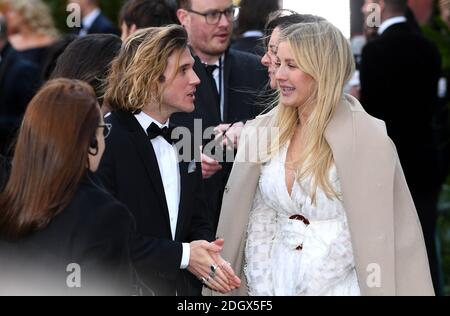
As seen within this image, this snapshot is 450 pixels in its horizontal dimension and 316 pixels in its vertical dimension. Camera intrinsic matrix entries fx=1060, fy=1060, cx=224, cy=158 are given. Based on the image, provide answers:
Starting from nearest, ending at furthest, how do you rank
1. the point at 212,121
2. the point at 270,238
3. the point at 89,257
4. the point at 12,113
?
the point at 89,257 < the point at 270,238 < the point at 212,121 < the point at 12,113

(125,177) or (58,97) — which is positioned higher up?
(58,97)

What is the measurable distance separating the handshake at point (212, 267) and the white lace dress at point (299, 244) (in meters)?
0.16

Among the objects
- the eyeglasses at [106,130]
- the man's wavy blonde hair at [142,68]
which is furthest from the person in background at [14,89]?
the eyeglasses at [106,130]

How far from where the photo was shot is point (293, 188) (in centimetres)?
462

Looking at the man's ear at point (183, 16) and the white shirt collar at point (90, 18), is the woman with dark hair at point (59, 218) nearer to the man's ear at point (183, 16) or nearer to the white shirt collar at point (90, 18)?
the man's ear at point (183, 16)

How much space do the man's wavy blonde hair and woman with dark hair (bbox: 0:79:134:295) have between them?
89 centimetres

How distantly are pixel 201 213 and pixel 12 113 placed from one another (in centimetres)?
379

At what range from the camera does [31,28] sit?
9.52 m

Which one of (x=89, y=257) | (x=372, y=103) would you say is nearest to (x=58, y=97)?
(x=89, y=257)

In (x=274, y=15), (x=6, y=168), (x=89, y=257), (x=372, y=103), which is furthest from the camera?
(x=372, y=103)

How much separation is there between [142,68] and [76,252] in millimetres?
1320

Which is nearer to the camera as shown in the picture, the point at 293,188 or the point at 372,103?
the point at 293,188
